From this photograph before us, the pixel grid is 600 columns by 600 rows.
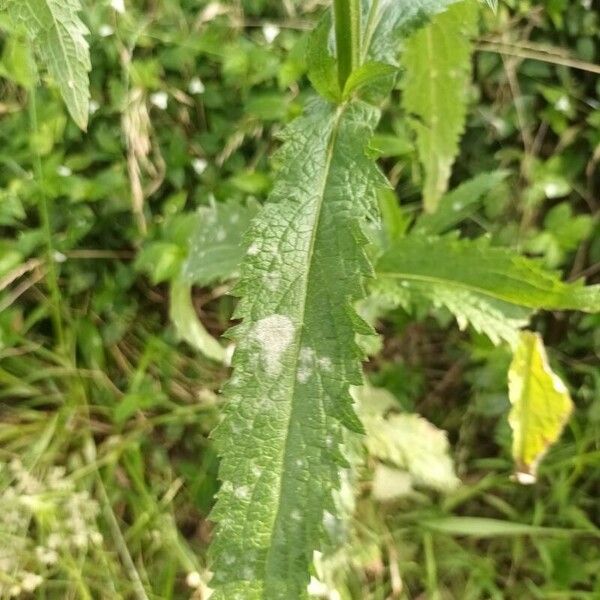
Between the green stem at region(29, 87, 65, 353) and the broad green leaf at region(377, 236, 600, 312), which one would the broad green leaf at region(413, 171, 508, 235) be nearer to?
the broad green leaf at region(377, 236, 600, 312)

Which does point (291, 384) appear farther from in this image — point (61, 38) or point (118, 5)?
point (118, 5)

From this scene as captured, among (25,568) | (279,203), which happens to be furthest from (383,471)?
(279,203)

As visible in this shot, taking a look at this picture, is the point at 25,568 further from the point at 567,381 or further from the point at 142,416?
the point at 567,381

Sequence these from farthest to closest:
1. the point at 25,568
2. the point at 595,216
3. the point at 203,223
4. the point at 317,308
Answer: the point at 595,216, the point at 25,568, the point at 203,223, the point at 317,308

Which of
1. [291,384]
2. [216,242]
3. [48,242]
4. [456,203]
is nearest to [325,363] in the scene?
[291,384]

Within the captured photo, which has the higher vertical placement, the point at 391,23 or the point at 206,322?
the point at 391,23

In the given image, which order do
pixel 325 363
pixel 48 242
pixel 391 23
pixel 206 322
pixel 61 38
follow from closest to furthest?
pixel 61 38
pixel 325 363
pixel 391 23
pixel 48 242
pixel 206 322
